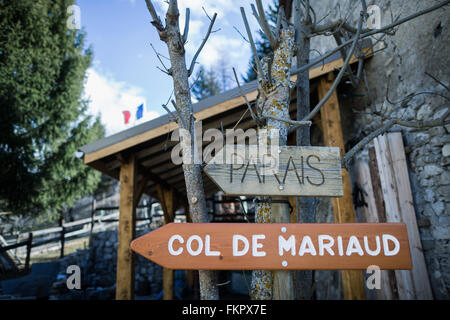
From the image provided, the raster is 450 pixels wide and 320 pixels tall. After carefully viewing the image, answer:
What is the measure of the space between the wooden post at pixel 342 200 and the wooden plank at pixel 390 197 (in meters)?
0.42

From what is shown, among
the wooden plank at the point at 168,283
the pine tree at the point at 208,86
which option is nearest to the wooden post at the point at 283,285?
the wooden plank at the point at 168,283

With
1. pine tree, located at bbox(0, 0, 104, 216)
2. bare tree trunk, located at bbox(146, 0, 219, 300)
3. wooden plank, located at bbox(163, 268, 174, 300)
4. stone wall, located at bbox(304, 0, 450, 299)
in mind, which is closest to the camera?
bare tree trunk, located at bbox(146, 0, 219, 300)

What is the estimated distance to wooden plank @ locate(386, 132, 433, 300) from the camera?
10.3ft

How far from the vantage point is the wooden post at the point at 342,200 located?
3.61m

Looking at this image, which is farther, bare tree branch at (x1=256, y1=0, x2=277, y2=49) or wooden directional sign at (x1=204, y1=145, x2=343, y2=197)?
bare tree branch at (x1=256, y1=0, x2=277, y2=49)

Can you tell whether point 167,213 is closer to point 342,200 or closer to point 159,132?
point 159,132

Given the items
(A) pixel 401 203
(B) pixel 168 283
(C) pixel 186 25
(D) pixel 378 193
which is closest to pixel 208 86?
(B) pixel 168 283

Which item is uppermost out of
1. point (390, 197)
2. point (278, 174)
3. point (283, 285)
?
point (390, 197)

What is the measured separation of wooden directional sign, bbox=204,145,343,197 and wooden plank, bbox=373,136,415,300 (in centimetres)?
243

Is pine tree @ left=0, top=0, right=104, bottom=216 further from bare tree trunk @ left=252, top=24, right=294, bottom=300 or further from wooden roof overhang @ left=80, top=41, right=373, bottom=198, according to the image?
bare tree trunk @ left=252, top=24, right=294, bottom=300

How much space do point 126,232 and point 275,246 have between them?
293cm

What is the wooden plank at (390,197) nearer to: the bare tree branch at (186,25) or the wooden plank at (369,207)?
the wooden plank at (369,207)

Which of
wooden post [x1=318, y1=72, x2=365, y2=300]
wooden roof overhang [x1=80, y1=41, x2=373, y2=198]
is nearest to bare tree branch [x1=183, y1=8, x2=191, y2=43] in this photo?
wooden roof overhang [x1=80, y1=41, x2=373, y2=198]

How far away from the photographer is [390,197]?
3514 mm
